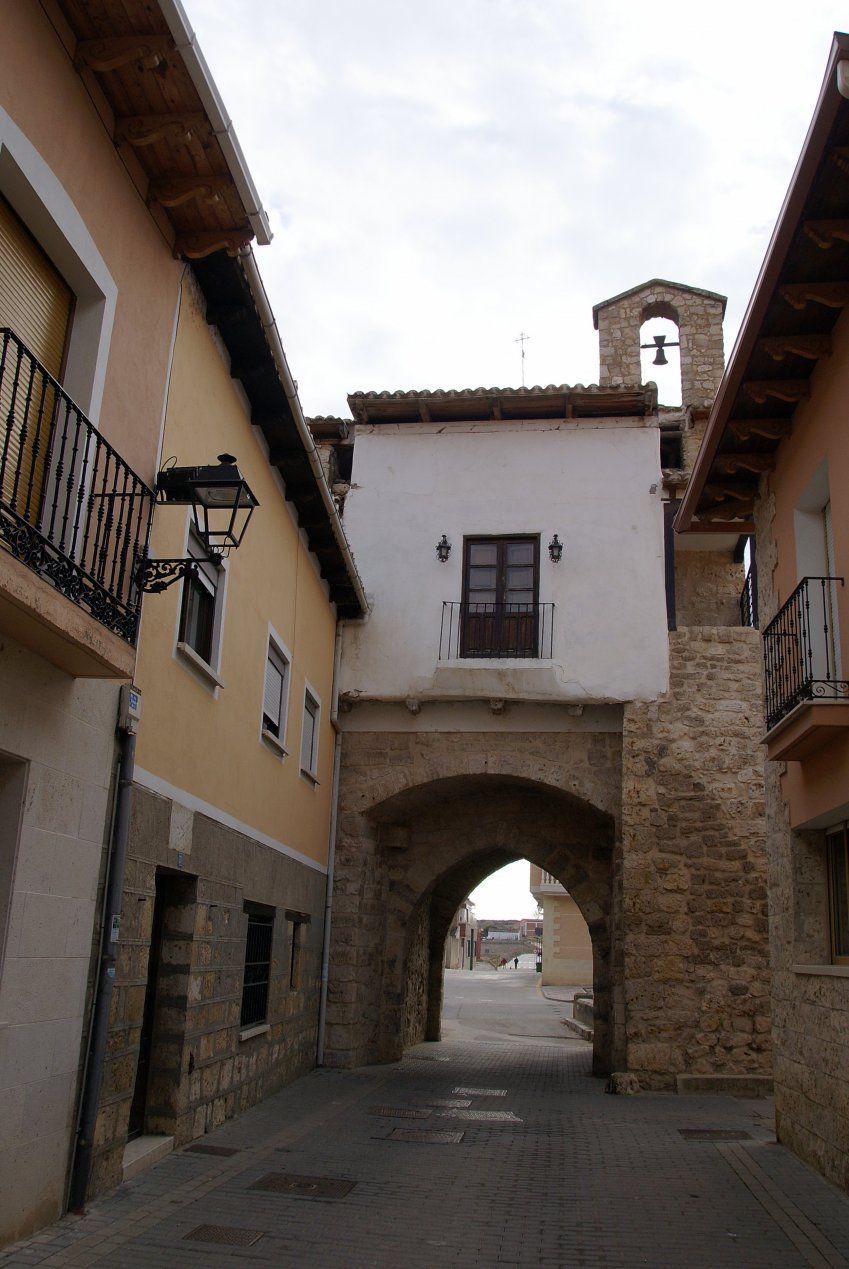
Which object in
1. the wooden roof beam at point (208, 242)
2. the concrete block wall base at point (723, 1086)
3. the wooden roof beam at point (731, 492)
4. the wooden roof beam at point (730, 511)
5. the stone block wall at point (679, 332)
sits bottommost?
the concrete block wall base at point (723, 1086)

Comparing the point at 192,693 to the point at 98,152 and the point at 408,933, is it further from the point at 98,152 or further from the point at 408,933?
the point at 408,933

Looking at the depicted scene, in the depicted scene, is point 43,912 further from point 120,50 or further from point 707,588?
point 707,588

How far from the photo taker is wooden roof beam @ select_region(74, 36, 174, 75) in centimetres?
527

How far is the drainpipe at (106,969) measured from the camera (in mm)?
5430

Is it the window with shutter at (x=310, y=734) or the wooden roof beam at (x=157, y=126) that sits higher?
the wooden roof beam at (x=157, y=126)

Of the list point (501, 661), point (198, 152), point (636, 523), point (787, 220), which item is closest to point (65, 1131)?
point (198, 152)

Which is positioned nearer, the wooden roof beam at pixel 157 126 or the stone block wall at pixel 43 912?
the stone block wall at pixel 43 912

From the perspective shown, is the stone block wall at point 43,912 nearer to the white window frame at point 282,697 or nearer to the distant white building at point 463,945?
the white window frame at point 282,697

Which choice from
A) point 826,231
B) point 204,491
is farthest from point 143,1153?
point 826,231

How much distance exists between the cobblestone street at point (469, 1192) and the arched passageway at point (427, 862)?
218 centimetres

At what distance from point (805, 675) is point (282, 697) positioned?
511cm

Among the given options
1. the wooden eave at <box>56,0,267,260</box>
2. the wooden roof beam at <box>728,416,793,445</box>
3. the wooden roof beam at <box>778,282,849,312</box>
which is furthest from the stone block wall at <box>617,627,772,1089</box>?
the wooden eave at <box>56,0,267,260</box>

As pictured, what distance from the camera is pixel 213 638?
26.3 ft

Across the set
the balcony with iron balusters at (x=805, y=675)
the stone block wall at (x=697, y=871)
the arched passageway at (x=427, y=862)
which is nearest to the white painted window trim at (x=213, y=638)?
the balcony with iron balusters at (x=805, y=675)
